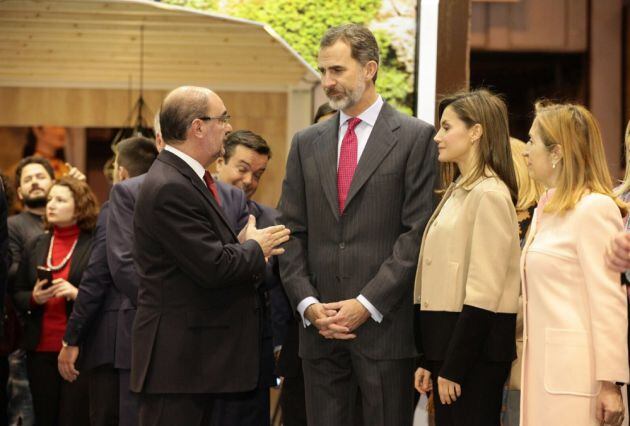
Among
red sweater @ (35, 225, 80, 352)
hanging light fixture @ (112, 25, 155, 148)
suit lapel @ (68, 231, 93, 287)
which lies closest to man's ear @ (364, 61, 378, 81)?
suit lapel @ (68, 231, 93, 287)

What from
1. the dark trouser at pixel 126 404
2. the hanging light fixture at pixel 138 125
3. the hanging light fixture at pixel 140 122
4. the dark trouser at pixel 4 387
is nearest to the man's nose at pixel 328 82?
the dark trouser at pixel 126 404

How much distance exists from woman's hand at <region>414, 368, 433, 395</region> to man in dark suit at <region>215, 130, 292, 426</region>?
996mm

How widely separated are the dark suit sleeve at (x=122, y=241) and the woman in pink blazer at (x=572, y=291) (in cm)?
197

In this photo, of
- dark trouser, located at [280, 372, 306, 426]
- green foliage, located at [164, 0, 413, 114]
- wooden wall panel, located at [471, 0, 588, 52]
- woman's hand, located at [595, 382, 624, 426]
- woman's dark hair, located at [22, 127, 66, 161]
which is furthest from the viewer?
woman's dark hair, located at [22, 127, 66, 161]

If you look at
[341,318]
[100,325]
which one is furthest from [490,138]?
[100,325]

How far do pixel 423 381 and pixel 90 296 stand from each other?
6.53ft

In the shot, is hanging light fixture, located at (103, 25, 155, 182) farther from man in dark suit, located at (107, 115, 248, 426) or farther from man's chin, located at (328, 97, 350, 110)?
man's chin, located at (328, 97, 350, 110)

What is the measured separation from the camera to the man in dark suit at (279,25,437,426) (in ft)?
11.2

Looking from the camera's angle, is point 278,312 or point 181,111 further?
point 278,312

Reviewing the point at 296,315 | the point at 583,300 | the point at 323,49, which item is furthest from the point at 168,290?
the point at 583,300

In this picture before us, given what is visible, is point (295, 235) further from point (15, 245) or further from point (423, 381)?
point (15, 245)

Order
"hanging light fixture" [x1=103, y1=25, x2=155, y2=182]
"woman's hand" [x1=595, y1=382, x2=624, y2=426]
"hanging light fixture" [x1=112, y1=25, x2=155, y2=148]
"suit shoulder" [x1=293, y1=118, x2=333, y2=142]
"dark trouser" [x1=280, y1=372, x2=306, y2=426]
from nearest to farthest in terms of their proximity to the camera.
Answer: "woman's hand" [x1=595, y1=382, x2=624, y2=426]
"suit shoulder" [x1=293, y1=118, x2=333, y2=142]
"dark trouser" [x1=280, y1=372, x2=306, y2=426]
"hanging light fixture" [x1=103, y1=25, x2=155, y2=182]
"hanging light fixture" [x1=112, y1=25, x2=155, y2=148]

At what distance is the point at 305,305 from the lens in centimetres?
352

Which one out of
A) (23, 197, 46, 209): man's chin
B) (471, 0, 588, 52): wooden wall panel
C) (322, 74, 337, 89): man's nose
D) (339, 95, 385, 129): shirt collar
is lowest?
(23, 197, 46, 209): man's chin
